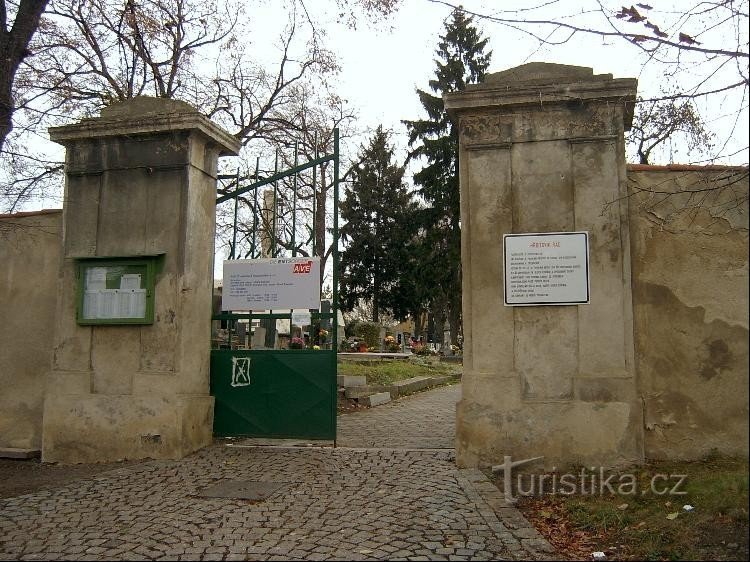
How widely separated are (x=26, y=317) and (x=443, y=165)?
2942cm

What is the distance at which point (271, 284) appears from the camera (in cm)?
795

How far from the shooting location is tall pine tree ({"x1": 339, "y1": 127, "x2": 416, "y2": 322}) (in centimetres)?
4103

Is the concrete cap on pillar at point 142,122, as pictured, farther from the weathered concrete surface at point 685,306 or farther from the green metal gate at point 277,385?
the weathered concrete surface at point 685,306

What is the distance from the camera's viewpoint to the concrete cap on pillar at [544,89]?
6965mm

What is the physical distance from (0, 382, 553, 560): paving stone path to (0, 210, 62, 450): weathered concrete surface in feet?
6.74

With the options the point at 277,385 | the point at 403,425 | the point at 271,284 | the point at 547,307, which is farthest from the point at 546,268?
the point at 403,425

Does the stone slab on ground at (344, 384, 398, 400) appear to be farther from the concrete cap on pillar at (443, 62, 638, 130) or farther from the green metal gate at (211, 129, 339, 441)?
the concrete cap on pillar at (443, 62, 638, 130)

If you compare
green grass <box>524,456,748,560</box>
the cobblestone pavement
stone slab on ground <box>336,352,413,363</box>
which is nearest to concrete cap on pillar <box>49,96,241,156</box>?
the cobblestone pavement

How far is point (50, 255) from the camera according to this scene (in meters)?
8.42

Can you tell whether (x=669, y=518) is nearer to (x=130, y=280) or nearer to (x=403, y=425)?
(x=403, y=425)

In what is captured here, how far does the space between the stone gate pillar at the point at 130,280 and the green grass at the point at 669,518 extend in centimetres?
431

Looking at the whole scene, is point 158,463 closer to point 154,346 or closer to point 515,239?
point 154,346

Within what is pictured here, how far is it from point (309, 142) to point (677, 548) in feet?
49.5

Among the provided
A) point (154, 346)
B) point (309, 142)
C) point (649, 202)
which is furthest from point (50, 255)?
point (309, 142)
